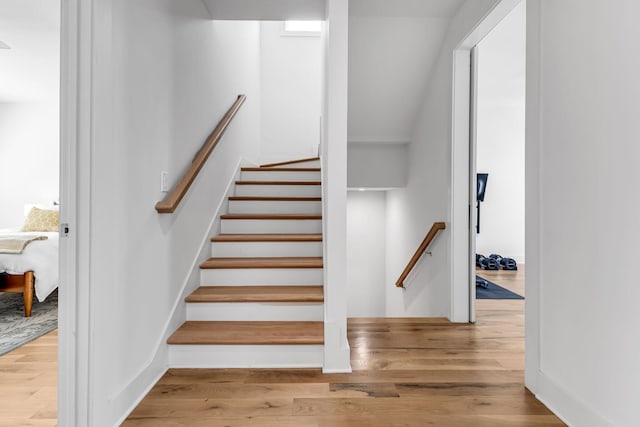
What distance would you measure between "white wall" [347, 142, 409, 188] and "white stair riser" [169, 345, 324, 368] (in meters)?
2.53

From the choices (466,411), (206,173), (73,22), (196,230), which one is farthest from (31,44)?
(466,411)

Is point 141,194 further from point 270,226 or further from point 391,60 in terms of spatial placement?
point 391,60

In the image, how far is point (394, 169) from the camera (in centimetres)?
425

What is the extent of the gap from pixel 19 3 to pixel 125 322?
115 inches

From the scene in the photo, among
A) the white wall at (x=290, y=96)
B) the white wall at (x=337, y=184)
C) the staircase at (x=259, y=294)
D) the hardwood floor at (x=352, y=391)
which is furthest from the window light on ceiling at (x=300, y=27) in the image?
the hardwood floor at (x=352, y=391)

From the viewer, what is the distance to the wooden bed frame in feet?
9.70

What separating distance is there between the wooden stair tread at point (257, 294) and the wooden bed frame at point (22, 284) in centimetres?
159

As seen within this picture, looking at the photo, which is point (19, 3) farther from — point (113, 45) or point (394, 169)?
point (394, 169)

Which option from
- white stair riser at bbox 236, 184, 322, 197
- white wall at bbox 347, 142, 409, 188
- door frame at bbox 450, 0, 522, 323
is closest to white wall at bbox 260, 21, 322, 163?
white wall at bbox 347, 142, 409, 188

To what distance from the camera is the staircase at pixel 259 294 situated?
6.75 feet

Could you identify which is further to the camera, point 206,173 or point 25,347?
point 206,173

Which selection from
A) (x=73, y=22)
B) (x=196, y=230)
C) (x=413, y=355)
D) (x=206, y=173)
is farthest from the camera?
(x=206, y=173)

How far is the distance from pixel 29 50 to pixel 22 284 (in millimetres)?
2484

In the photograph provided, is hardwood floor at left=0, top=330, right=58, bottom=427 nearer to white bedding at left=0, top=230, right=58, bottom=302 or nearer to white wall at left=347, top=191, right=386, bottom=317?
white bedding at left=0, top=230, right=58, bottom=302
